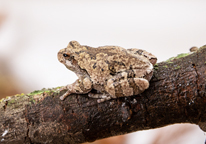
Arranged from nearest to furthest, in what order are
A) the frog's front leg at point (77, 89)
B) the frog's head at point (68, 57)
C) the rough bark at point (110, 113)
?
the rough bark at point (110, 113) → the frog's front leg at point (77, 89) → the frog's head at point (68, 57)

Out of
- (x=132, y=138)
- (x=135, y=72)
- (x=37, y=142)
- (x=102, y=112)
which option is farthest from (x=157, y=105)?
(x=132, y=138)

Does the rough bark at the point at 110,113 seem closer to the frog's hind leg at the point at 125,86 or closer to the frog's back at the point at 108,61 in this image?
the frog's hind leg at the point at 125,86

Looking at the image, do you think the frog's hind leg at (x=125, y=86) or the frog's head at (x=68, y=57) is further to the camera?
the frog's head at (x=68, y=57)

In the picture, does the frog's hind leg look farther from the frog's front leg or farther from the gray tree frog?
the frog's front leg

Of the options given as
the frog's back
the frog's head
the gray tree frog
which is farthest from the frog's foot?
the frog's head

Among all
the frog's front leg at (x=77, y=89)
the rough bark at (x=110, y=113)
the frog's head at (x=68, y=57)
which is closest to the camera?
the rough bark at (x=110, y=113)

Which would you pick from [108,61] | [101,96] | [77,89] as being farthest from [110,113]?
[108,61]

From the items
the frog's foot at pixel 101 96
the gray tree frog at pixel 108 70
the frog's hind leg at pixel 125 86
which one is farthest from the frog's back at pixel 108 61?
the frog's foot at pixel 101 96
